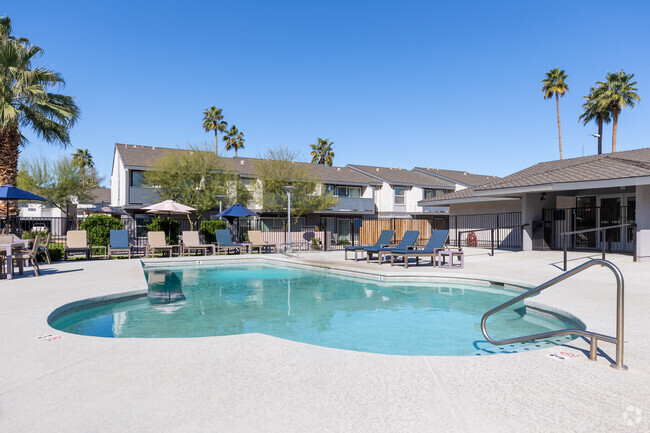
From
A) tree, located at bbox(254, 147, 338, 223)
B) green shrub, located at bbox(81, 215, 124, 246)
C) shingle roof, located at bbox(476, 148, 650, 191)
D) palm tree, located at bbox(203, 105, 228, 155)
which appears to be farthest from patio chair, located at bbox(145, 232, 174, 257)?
palm tree, located at bbox(203, 105, 228, 155)

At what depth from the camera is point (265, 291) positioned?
10.4 meters

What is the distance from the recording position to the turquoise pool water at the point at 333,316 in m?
6.12

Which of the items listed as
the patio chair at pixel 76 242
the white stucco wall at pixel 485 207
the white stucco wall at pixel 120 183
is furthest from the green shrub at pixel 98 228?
the white stucco wall at pixel 485 207

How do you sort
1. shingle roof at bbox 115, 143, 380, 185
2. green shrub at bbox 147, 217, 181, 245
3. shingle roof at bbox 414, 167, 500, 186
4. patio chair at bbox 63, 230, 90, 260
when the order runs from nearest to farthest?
patio chair at bbox 63, 230, 90, 260 < green shrub at bbox 147, 217, 181, 245 < shingle roof at bbox 115, 143, 380, 185 < shingle roof at bbox 414, 167, 500, 186

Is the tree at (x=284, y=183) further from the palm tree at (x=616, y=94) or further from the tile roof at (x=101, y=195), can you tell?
the tile roof at (x=101, y=195)

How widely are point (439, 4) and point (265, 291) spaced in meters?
15.3

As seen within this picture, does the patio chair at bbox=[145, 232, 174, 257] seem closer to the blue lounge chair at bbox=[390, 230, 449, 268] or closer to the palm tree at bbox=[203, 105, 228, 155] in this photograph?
the blue lounge chair at bbox=[390, 230, 449, 268]

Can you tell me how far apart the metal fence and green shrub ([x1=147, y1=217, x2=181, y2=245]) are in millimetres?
15654

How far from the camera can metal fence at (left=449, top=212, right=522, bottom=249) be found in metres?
22.3

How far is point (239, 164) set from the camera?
34469 millimetres


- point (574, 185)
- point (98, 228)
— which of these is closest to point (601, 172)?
point (574, 185)

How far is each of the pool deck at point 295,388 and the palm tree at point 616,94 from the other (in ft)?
119

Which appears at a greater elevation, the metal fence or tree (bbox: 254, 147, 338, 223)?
tree (bbox: 254, 147, 338, 223)

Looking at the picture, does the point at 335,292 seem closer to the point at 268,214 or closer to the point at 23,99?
the point at 23,99
